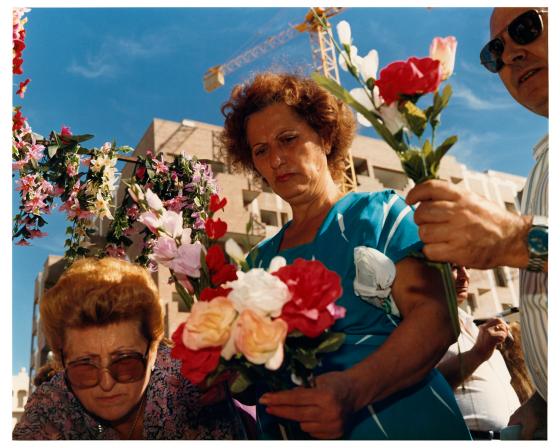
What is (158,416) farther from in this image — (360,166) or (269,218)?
(360,166)

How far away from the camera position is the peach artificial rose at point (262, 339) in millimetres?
1765

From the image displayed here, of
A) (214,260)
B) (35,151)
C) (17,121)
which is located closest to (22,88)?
(17,121)

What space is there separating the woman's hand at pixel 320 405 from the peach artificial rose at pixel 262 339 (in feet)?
0.65

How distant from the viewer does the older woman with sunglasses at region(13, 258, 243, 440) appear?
8.89ft

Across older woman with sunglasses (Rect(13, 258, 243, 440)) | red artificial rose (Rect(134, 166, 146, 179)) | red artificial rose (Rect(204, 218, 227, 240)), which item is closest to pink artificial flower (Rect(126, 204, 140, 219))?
red artificial rose (Rect(134, 166, 146, 179))

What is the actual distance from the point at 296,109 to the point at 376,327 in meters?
1.20

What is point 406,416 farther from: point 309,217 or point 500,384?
point 500,384

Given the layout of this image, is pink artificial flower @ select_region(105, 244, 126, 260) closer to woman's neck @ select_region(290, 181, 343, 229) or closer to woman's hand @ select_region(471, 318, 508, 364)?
woman's neck @ select_region(290, 181, 343, 229)

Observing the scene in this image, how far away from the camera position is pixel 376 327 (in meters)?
2.35

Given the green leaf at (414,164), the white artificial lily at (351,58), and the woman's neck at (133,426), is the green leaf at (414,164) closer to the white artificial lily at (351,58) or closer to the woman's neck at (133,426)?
the white artificial lily at (351,58)

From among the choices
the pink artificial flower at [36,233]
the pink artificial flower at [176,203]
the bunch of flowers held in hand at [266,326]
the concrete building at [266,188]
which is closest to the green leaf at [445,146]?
the bunch of flowers held in hand at [266,326]

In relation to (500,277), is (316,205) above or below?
below

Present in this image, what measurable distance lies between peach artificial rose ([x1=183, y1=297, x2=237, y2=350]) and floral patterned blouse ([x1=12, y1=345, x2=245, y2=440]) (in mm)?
1074

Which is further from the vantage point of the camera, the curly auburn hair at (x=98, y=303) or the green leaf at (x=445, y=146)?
the curly auburn hair at (x=98, y=303)
